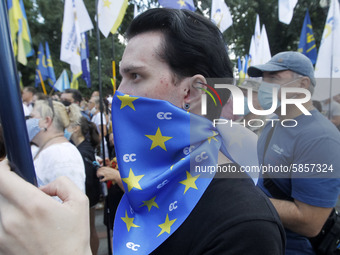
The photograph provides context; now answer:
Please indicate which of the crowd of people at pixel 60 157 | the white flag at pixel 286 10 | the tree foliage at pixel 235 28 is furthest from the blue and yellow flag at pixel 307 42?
the tree foliage at pixel 235 28

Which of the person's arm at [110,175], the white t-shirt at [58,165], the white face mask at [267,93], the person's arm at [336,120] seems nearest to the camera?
the white face mask at [267,93]

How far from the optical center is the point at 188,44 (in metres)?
1.13

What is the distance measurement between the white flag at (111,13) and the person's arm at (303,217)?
3.04 meters

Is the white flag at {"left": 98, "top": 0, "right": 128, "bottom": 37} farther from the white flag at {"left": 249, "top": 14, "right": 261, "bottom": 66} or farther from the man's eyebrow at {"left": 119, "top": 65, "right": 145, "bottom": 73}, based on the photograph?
the white flag at {"left": 249, "top": 14, "right": 261, "bottom": 66}

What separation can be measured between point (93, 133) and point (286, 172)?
3.05 metres

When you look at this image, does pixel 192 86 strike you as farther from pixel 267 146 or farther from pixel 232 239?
pixel 267 146

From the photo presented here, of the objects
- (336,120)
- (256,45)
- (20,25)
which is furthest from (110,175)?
(256,45)

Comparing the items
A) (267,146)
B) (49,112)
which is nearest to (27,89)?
(49,112)

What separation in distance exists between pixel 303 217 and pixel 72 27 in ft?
18.4

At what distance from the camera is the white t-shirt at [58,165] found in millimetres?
2240

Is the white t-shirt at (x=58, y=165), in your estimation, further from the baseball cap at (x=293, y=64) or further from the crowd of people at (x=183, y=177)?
the baseball cap at (x=293, y=64)

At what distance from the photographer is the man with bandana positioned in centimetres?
92

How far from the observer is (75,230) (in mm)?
492

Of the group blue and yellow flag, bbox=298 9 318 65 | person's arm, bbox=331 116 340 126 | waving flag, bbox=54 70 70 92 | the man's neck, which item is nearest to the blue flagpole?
the man's neck
